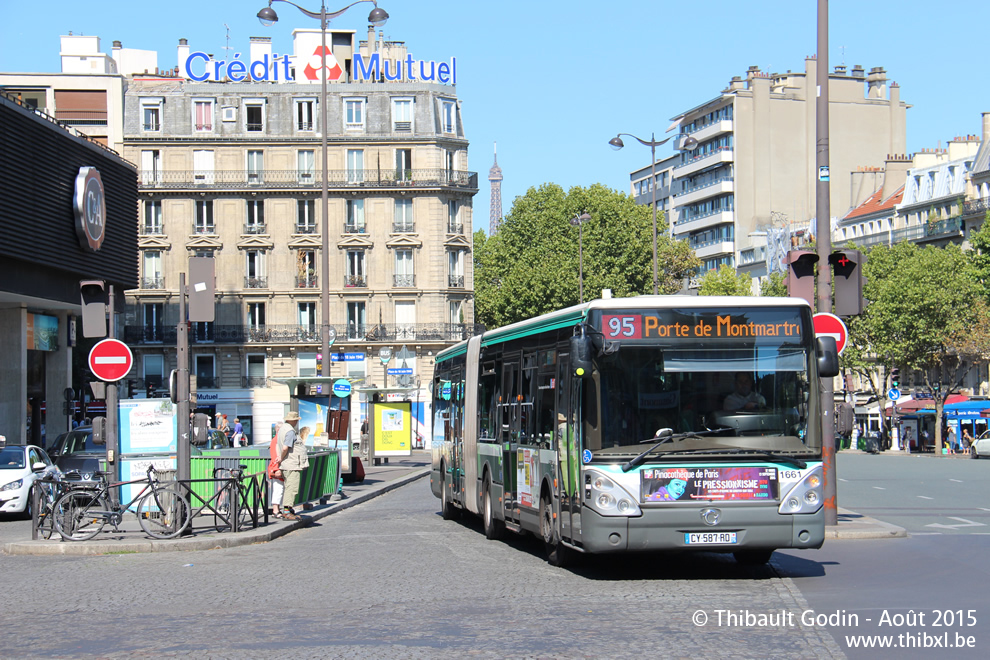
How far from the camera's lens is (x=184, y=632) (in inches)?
378

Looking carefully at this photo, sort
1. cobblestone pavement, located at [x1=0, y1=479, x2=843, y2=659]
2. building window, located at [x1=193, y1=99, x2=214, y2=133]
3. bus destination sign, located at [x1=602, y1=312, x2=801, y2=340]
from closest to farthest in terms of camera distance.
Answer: cobblestone pavement, located at [x1=0, y1=479, x2=843, y2=659] < bus destination sign, located at [x1=602, y1=312, x2=801, y2=340] < building window, located at [x1=193, y1=99, x2=214, y2=133]

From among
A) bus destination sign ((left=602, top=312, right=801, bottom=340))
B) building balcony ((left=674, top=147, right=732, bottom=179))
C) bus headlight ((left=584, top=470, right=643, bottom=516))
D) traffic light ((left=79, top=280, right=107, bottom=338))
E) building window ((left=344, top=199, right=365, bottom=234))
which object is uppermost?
building balcony ((left=674, top=147, right=732, bottom=179))

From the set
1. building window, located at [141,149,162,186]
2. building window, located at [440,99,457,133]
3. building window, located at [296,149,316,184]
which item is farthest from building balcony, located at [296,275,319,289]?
building window, located at [440,99,457,133]

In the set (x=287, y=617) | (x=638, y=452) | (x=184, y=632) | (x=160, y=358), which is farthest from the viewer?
(x=160, y=358)

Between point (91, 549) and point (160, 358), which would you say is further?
point (160, 358)

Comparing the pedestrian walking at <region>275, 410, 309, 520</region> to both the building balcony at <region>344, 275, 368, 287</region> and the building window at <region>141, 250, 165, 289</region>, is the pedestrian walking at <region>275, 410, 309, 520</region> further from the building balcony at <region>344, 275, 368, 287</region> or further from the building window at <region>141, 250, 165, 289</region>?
the building window at <region>141, 250, 165, 289</region>

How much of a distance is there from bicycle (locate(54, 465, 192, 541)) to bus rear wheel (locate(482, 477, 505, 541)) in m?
3.98

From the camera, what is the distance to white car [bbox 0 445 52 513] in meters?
22.3

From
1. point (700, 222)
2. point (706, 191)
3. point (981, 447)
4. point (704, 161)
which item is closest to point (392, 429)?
point (981, 447)

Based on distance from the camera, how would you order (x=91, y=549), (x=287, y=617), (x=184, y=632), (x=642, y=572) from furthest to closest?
1. (x=91, y=549)
2. (x=642, y=572)
3. (x=287, y=617)
4. (x=184, y=632)

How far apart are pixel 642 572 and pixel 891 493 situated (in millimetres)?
14612

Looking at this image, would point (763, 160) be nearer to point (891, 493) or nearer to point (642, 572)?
point (891, 493)

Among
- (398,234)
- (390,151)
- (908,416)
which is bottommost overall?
(908,416)

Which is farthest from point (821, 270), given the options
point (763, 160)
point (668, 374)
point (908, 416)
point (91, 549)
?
point (763, 160)
